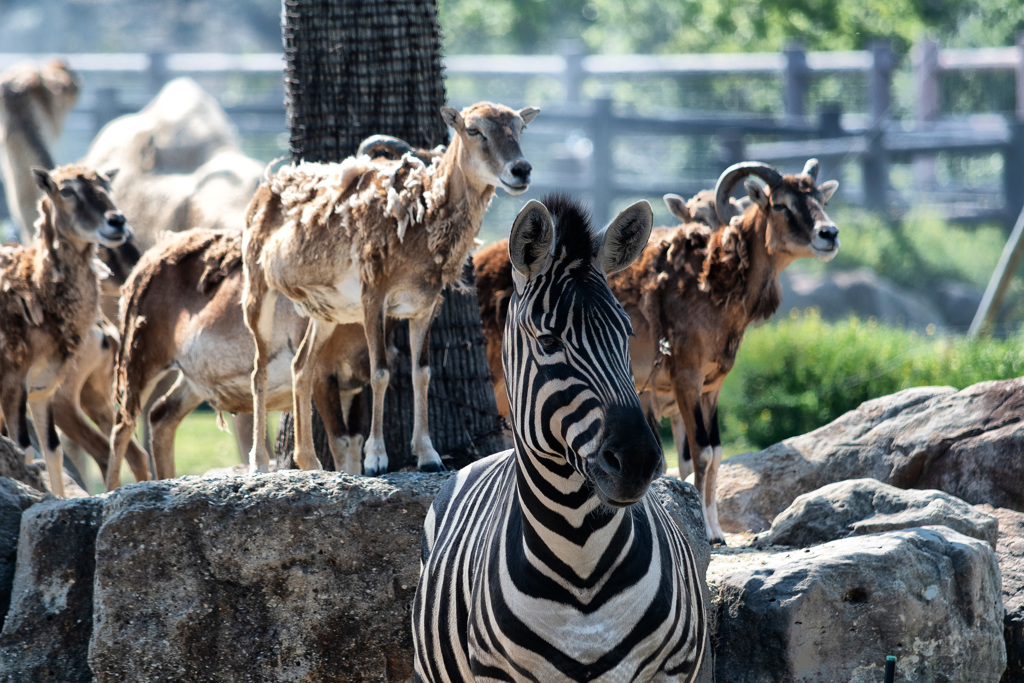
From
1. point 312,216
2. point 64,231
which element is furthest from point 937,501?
point 64,231

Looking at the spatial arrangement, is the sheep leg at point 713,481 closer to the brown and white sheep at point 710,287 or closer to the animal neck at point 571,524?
the brown and white sheep at point 710,287

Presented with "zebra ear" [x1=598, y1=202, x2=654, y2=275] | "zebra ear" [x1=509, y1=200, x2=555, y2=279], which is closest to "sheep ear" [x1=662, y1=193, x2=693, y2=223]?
→ "zebra ear" [x1=598, y1=202, x2=654, y2=275]

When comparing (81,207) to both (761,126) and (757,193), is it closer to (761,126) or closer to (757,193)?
(757,193)

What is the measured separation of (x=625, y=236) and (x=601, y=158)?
Answer: 19.4 metres

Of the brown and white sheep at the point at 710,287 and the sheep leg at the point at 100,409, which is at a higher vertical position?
the brown and white sheep at the point at 710,287

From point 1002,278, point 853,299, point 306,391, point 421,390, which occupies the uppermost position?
point 421,390

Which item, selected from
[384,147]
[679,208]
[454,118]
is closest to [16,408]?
[384,147]

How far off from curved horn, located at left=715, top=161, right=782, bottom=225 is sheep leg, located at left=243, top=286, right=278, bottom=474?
3263 millimetres

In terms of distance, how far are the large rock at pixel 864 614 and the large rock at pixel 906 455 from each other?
183 cm

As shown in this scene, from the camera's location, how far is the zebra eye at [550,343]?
3.62 metres

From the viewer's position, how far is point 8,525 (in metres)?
6.02

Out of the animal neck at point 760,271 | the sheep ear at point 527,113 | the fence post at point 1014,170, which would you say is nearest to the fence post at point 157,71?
the fence post at point 1014,170

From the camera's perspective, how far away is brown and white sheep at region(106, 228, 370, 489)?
26.2 ft

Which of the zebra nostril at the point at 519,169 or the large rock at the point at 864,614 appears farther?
the zebra nostril at the point at 519,169
